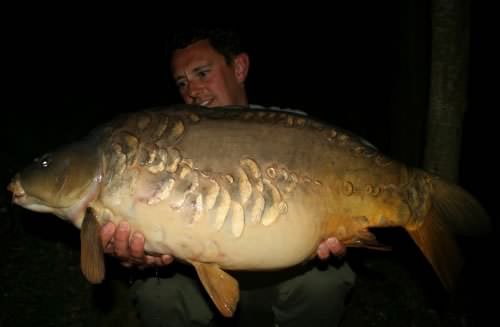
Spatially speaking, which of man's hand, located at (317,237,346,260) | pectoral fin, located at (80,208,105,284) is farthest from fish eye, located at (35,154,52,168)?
man's hand, located at (317,237,346,260)

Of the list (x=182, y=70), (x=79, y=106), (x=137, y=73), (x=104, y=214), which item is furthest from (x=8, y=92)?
(x=104, y=214)

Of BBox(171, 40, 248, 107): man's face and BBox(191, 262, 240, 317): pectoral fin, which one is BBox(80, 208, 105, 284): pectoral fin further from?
BBox(171, 40, 248, 107): man's face

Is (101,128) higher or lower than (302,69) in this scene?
higher

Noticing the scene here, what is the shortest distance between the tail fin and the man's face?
995 mm

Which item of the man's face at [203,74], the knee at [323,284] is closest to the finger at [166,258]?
the knee at [323,284]

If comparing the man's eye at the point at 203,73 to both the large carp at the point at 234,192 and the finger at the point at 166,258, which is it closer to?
the large carp at the point at 234,192

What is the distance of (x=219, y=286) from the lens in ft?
4.36

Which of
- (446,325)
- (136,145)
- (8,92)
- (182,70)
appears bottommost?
(446,325)

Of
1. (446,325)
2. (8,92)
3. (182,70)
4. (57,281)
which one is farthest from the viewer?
(8,92)

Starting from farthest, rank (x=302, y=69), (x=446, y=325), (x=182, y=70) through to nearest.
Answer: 1. (x=302, y=69)
2. (x=446, y=325)
3. (x=182, y=70)

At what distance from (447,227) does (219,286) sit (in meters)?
0.76

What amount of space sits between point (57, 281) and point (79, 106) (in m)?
5.09

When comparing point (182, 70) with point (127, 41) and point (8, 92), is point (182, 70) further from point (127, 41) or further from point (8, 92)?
point (127, 41)

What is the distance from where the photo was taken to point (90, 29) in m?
10.3
